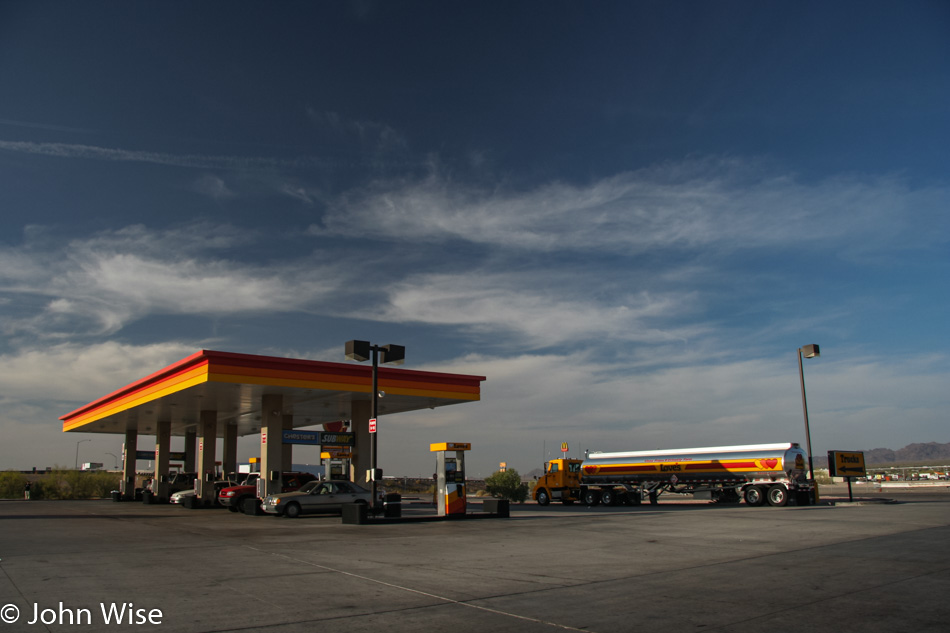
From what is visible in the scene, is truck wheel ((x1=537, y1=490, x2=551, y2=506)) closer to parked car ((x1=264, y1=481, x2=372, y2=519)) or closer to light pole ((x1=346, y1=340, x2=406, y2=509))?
parked car ((x1=264, y1=481, x2=372, y2=519))

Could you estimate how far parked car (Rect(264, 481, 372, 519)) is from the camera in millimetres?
24844

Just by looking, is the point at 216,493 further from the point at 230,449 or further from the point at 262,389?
the point at 230,449

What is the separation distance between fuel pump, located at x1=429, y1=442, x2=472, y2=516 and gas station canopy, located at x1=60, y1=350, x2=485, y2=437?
6.91m

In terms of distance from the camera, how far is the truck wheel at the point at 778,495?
3017cm

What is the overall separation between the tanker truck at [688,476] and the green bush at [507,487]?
6.92 metres

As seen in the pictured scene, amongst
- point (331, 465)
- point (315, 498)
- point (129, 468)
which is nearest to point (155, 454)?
point (129, 468)

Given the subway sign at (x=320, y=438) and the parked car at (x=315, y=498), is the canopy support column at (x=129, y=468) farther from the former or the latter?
the parked car at (x=315, y=498)

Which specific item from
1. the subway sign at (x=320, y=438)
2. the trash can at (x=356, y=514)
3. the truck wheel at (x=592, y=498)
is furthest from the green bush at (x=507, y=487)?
the trash can at (x=356, y=514)

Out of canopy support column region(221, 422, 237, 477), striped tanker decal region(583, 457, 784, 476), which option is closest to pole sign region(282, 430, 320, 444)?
canopy support column region(221, 422, 237, 477)

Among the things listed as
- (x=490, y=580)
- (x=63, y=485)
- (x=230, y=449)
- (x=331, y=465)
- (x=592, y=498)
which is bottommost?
(x=592, y=498)

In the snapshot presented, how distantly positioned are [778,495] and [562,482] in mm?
11851

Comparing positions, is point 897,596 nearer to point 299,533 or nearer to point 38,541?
point 299,533

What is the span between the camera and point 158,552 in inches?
520

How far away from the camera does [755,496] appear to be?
31.1 metres
